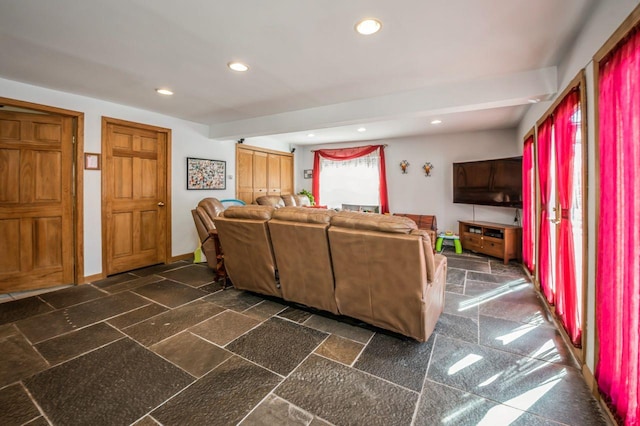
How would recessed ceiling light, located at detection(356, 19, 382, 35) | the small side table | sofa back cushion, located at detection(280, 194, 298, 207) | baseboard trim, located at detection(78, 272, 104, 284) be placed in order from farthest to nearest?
sofa back cushion, located at detection(280, 194, 298, 207), the small side table, baseboard trim, located at detection(78, 272, 104, 284), recessed ceiling light, located at detection(356, 19, 382, 35)

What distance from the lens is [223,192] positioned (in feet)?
17.7

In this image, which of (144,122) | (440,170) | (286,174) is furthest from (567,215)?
(286,174)

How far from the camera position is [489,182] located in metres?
4.85

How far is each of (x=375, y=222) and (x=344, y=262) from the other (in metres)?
0.43

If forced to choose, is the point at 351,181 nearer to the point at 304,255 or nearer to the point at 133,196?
the point at 133,196

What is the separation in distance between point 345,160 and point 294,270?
15.9 feet

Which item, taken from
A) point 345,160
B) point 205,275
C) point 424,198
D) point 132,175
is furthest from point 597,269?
point 345,160

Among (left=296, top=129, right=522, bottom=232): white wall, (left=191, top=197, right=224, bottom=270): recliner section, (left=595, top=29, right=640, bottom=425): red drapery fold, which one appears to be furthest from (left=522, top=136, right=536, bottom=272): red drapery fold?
(left=191, top=197, right=224, bottom=270): recliner section

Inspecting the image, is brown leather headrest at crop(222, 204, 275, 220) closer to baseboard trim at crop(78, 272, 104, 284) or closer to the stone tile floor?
the stone tile floor

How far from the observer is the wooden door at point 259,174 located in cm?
618

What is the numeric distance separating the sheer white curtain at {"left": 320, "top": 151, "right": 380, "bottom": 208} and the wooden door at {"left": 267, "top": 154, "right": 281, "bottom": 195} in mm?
1172

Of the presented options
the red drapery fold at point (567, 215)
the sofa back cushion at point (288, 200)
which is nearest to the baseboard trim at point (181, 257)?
the sofa back cushion at point (288, 200)

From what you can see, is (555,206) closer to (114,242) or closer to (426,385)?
(426,385)

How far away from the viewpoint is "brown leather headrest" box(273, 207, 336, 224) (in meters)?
2.32
